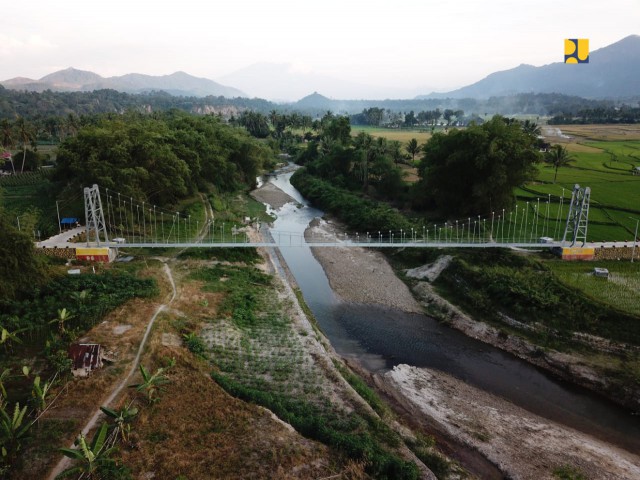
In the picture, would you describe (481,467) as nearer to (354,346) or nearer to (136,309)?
(354,346)

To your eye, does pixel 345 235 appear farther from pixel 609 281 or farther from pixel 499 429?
pixel 499 429

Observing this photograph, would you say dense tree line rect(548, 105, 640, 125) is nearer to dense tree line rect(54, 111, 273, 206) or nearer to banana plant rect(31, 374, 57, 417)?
dense tree line rect(54, 111, 273, 206)

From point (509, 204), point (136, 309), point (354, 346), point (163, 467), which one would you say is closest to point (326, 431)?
point (163, 467)

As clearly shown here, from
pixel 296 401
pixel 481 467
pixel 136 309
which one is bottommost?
pixel 481 467

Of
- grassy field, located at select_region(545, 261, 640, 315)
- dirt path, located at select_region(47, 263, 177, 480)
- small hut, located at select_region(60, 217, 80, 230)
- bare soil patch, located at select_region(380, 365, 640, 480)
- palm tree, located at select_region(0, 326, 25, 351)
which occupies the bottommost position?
bare soil patch, located at select_region(380, 365, 640, 480)

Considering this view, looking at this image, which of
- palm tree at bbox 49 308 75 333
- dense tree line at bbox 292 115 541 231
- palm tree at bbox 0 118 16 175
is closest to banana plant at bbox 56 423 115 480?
palm tree at bbox 49 308 75 333

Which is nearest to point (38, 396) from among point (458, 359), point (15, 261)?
point (15, 261)
